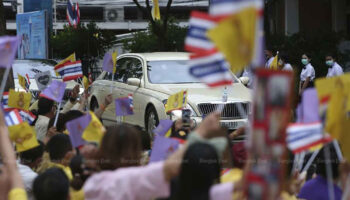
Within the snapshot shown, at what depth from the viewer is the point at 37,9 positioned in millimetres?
26750

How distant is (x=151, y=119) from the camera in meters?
12.4

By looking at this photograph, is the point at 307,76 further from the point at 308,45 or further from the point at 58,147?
the point at 58,147

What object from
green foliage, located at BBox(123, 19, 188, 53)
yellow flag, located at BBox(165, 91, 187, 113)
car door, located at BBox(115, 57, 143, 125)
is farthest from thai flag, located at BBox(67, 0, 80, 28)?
yellow flag, located at BBox(165, 91, 187, 113)

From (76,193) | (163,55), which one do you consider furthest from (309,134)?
(163,55)

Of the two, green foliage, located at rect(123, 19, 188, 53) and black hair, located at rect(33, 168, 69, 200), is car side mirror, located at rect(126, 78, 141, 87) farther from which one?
green foliage, located at rect(123, 19, 188, 53)

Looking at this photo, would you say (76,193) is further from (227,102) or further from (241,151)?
(227,102)

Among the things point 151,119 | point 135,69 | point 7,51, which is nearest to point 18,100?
point 7,51

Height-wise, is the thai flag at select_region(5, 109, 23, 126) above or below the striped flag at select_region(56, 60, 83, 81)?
below

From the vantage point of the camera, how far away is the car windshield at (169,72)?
12.9 metres

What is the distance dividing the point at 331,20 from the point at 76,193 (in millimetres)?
26174

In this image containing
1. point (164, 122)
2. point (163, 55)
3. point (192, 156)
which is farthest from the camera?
point (163, 55)

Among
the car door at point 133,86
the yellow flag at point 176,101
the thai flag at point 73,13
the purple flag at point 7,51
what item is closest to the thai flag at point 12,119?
the purple flag at point 7,51

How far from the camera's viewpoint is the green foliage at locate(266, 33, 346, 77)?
888 inches

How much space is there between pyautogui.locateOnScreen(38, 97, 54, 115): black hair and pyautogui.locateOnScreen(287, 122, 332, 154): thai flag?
15.5ft
